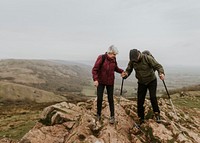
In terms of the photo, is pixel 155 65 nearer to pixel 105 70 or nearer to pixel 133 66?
pixel 133 66

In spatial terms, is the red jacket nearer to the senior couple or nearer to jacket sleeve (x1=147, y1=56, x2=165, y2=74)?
the senior couple

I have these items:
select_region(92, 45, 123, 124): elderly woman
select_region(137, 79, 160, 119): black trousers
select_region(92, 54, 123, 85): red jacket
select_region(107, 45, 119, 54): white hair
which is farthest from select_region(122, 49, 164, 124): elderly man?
select_region(92, 54, 123, 85): red jacket

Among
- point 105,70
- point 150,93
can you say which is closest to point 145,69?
point 150,93

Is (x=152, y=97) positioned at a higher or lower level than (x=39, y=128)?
higher

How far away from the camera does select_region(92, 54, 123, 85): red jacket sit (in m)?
12.9

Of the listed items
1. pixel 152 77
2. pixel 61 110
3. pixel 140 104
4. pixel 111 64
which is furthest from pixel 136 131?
pixel 61 110

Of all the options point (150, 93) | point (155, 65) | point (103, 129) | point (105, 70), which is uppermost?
point (155, 65)

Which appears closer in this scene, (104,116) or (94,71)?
(94,71)

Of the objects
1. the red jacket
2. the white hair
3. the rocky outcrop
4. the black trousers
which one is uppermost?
the white hair

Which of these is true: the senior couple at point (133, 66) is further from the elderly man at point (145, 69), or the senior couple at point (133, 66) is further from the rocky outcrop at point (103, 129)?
the rocky outcrop at point (103, 129)

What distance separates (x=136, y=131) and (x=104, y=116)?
7.20ft

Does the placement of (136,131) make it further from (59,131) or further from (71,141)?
(59,131)

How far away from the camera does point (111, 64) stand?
13180mm

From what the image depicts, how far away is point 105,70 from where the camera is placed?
1312 centimetres
